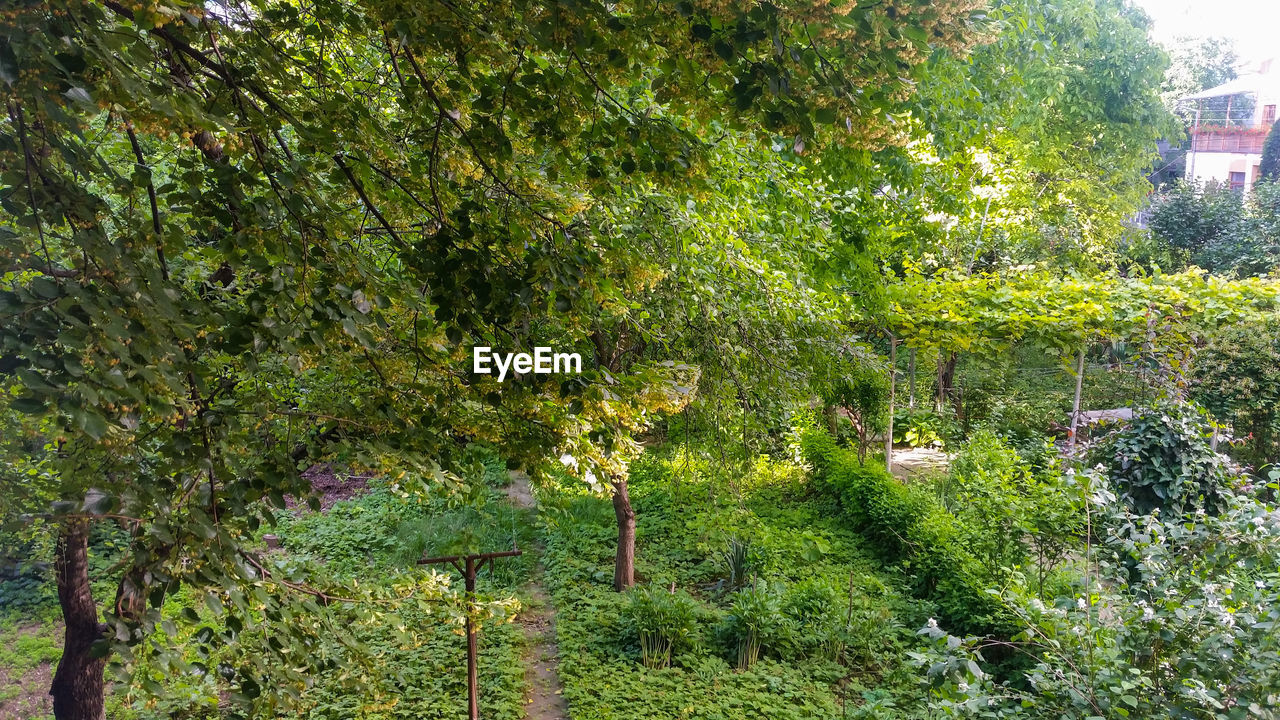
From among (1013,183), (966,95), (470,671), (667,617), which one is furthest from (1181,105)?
(470,671)

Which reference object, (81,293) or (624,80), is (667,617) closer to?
(624,80)

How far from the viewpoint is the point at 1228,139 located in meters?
21.7

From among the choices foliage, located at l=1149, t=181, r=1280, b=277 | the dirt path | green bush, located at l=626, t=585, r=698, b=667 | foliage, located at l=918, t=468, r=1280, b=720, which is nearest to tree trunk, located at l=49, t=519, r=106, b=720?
the dirt path

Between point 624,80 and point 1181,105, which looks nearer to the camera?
point 624,80

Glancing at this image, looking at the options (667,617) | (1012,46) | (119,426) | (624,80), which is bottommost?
(667,617)

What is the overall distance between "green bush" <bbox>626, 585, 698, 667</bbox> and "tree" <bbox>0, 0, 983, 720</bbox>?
299 centimetres

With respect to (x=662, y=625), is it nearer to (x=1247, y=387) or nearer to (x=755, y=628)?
(x=755, y=628)

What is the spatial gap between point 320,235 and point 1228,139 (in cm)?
2672

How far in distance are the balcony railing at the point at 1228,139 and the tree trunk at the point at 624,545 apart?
70.9 feet

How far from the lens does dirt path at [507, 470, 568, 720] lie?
16.2 ft

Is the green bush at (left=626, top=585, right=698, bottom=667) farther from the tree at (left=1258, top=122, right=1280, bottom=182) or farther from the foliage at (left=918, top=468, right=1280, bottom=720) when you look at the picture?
the tree at (left=1258, top=122, right=1280, bottom=182)

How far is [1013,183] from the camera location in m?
11.2

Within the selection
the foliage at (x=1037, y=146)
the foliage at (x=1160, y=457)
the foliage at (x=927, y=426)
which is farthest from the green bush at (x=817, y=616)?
the foliage at (x=927, y=426)

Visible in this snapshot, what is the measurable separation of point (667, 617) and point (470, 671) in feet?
5.25
